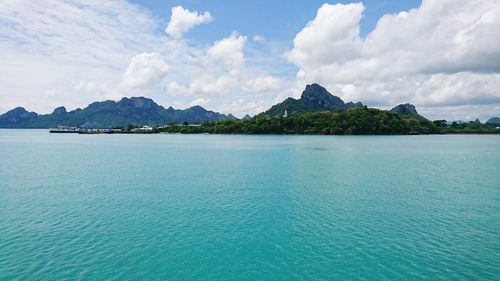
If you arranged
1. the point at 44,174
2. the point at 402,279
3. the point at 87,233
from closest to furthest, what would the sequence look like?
the point at 402,279 → the point at 87,233 → the point at 44,174

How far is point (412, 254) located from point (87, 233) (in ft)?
80.0

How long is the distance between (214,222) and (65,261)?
11771 millimetres

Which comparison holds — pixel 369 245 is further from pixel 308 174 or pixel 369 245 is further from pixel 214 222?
pixel 308 174

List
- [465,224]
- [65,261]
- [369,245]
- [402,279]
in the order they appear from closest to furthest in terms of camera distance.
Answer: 1. [402,279]
2. [65,261]
3. [369,245]
4. [465,224]

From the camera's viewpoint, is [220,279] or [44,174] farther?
[44,174]

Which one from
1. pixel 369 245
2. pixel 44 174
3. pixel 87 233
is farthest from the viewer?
pixel 44 174

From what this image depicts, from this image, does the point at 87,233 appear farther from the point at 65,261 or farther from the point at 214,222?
the point at 214,222

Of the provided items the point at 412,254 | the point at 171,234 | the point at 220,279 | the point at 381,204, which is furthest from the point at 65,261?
the point at 381,204

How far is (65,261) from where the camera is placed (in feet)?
65.2

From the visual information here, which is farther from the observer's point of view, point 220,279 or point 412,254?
point 412,254

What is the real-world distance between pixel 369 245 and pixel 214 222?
A: 42.7 feet

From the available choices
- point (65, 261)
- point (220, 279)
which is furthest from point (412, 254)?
point (65, 261)

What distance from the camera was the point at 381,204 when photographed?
33875 millimetres

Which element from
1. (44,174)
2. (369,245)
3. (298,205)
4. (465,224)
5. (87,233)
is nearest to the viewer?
(369,245)
